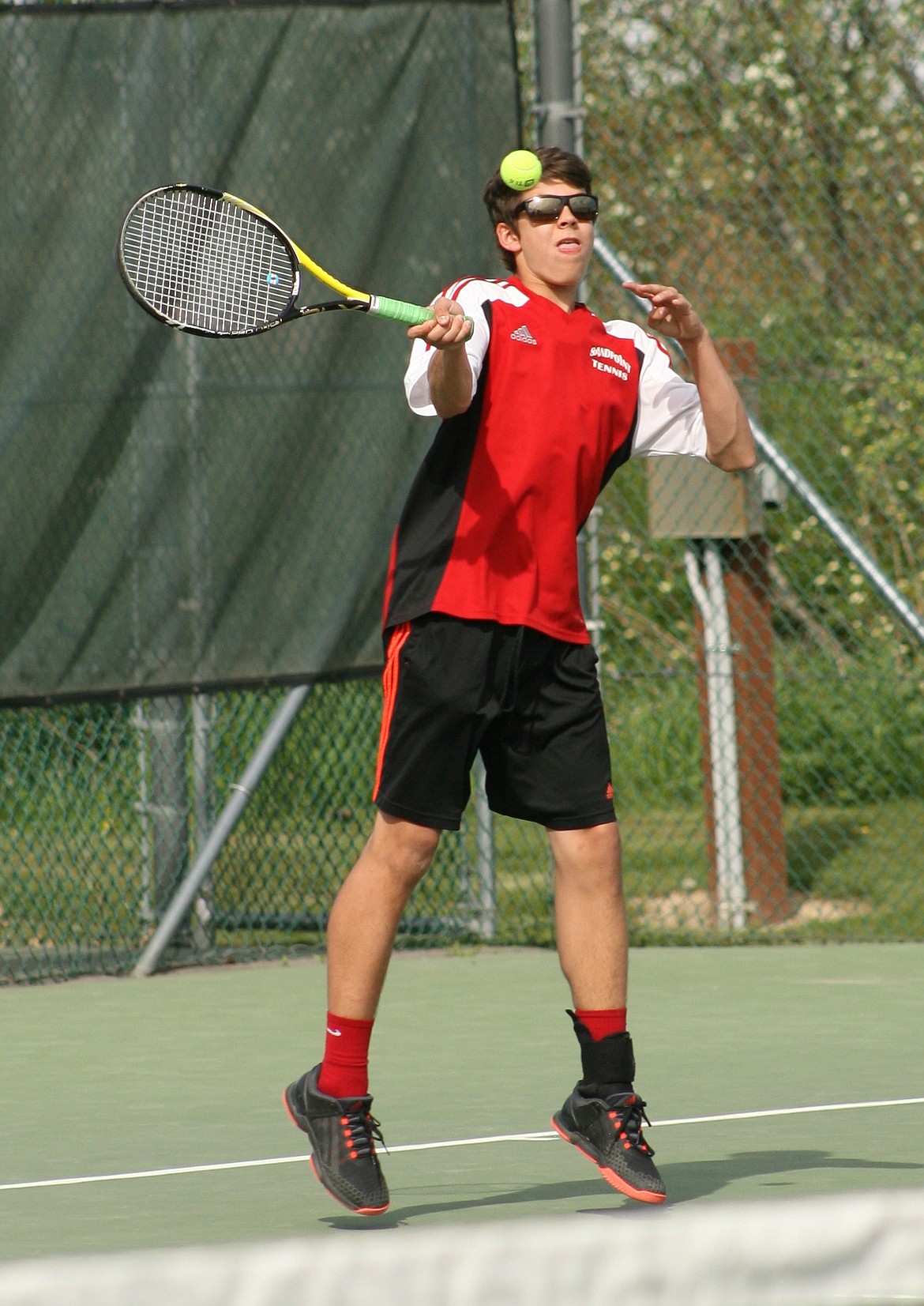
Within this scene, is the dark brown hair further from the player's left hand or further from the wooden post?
the wooden post

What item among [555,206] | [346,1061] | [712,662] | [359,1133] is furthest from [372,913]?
[712,662]

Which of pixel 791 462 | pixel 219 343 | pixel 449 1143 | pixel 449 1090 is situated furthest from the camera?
pixel 791 462

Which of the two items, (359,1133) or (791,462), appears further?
(791,462)

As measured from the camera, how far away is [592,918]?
3648 millimetres

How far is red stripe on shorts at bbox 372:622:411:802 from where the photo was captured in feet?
12.0

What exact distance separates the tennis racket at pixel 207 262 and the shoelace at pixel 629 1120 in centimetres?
151

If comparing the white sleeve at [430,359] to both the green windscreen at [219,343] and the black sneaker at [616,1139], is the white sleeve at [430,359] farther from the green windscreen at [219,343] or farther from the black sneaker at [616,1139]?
the green windscreen at [219,343]

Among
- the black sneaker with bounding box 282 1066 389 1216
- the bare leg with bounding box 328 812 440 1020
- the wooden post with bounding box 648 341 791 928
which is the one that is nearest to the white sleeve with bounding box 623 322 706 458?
the bare leg with bounding box 328 812 440 1020

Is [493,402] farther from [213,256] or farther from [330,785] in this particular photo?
[330,785]

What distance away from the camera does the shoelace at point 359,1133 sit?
3.45 meters

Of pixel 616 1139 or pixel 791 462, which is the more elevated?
pixel 791 462

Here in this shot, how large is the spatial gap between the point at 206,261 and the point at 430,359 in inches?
32.5

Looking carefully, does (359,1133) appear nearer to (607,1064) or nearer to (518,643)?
(607,1064)

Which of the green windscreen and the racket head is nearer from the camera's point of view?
the racket head
